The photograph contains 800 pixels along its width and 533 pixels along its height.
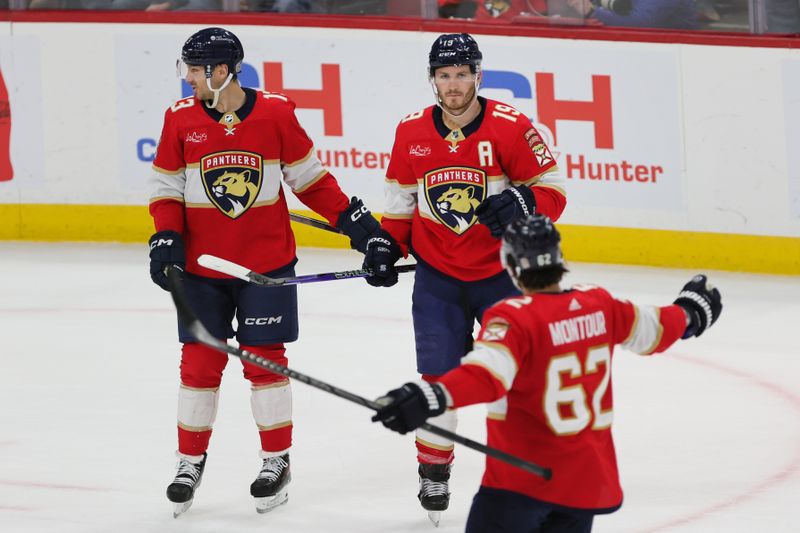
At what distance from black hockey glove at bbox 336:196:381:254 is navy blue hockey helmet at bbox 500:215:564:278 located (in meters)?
1.60

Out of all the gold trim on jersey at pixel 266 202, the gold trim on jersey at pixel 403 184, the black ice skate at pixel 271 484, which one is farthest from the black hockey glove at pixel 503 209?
the black ice skate at pixel 271 484

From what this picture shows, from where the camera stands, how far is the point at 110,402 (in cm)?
586

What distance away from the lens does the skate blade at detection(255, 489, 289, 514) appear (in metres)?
4.66

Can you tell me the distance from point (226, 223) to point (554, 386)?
1.78 meters

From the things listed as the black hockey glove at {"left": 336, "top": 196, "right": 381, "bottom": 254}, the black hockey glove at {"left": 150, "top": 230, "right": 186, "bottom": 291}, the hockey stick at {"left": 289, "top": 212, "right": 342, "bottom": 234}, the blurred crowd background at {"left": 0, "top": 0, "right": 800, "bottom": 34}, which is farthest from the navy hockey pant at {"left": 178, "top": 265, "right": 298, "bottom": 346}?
the blurred crowd background at {"left": 0, "top": 0, "right": 800, "bottom": 34}

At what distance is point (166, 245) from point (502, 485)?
1.68 meters

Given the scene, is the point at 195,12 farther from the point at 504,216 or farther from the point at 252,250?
the point at 504,216

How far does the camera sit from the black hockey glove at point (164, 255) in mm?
4441

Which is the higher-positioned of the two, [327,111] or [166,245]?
[327,111]

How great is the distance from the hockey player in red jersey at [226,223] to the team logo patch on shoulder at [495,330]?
165 centimetres

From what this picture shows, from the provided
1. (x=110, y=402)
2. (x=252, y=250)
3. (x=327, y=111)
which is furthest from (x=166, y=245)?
(x=327, y=111)

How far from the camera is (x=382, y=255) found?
4566 millimetres

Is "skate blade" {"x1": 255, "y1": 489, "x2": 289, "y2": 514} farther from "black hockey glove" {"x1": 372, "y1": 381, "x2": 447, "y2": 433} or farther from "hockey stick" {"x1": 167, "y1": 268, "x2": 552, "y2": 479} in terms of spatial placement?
"black hockey glove" {"x1": 372, "y1": 381, "x2": 447, "y2": 433}

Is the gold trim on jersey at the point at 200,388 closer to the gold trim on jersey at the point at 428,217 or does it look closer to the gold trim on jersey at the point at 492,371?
the gold trim on jersey at the point at 428,217
